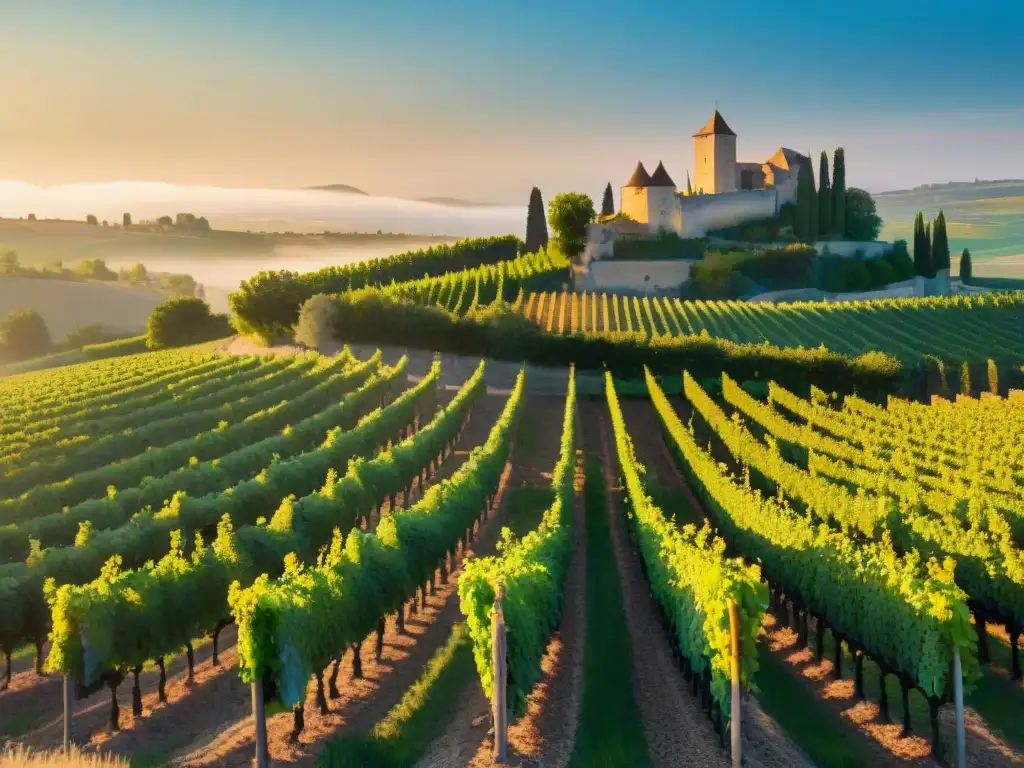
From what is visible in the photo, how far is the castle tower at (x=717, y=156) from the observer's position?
10044cm

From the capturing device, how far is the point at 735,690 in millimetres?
11383

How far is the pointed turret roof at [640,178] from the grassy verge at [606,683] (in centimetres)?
7618

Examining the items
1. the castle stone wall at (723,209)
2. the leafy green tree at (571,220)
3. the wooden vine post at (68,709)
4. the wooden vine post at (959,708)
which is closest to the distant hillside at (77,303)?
the leafy green tree at (571,220)

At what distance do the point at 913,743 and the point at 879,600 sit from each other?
6.63ft

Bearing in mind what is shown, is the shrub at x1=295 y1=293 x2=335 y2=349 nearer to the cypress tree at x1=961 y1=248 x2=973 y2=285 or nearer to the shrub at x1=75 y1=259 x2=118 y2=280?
the cypress tree at x1=961 y1=248 x2=973 y2=285

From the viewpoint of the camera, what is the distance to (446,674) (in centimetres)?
1520

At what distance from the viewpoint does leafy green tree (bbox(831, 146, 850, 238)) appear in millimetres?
95000

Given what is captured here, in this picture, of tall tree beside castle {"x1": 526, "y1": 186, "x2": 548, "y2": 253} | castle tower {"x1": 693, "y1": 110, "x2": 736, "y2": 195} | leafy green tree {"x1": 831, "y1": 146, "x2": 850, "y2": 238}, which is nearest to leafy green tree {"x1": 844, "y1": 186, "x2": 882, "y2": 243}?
leafy green tree {"x1": 831, "y1": 146, "x2": 850, "y2": 238}

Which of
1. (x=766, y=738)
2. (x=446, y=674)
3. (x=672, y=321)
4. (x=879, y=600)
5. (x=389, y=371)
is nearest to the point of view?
(x=766, y=738)

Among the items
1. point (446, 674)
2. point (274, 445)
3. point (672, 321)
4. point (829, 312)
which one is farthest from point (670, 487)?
point (829, 312)

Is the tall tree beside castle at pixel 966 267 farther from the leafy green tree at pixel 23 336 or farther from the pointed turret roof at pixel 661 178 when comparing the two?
the leafy green tree at pixel 23 336

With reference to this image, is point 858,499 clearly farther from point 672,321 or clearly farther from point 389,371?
point 672,321

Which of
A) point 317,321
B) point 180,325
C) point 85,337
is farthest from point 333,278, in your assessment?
point 85,337

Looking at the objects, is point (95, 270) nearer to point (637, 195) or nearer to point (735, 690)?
point (637, 195)
